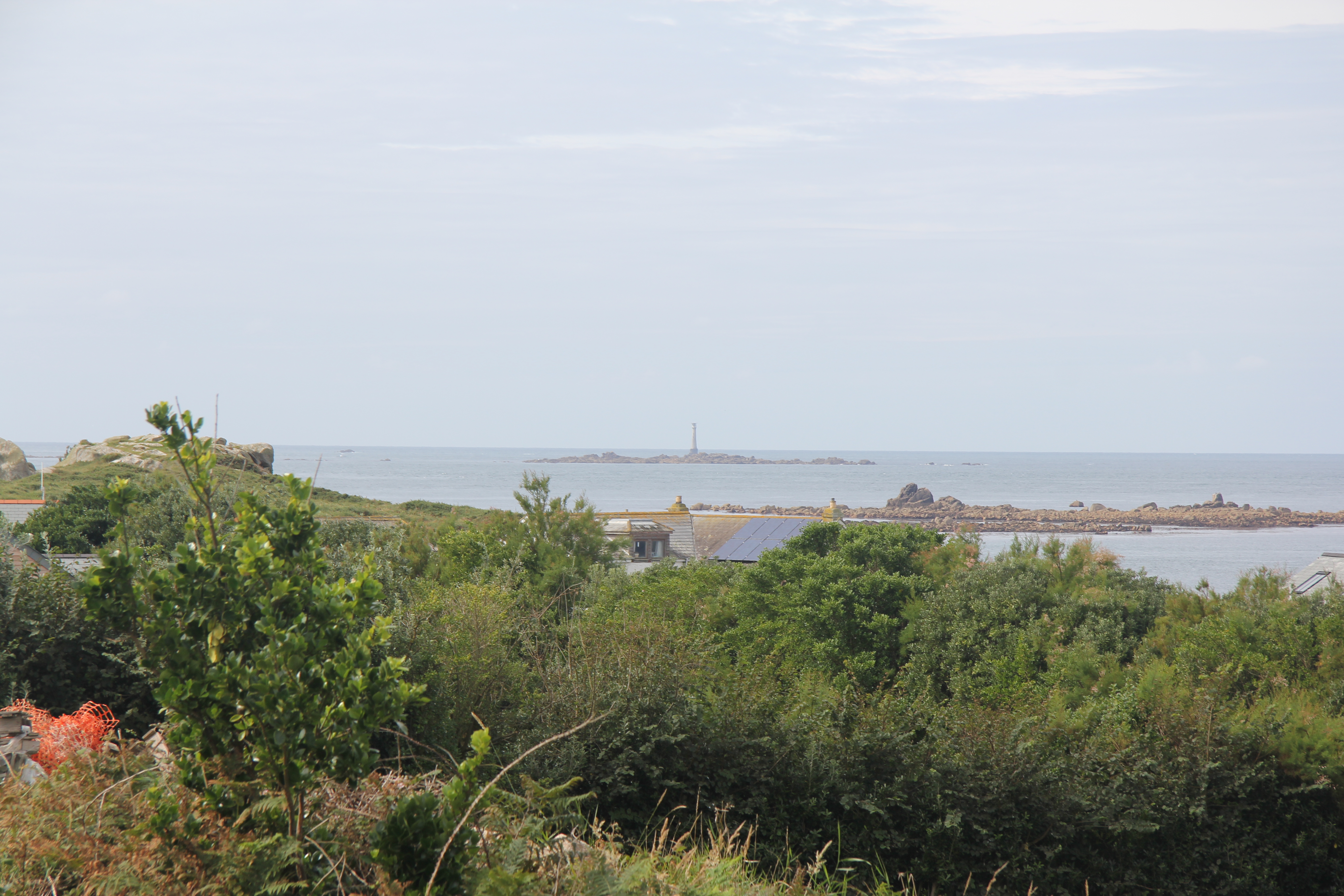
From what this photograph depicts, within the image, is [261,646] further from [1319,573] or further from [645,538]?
[645,538]

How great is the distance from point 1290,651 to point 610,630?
1129cm

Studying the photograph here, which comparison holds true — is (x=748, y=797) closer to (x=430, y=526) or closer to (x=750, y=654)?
(x=750, y=654)

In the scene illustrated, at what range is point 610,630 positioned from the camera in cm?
1167

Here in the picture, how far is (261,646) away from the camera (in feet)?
12.1

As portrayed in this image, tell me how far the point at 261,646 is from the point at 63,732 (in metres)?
4.24

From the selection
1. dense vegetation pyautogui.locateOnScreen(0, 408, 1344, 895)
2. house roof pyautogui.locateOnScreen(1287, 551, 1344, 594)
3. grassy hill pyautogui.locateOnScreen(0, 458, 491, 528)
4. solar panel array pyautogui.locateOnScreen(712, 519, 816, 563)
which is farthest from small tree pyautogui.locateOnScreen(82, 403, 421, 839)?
grassy hill pyautogui.locateOnScreen(0, 458, 491, 528)

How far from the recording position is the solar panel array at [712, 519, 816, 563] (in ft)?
112

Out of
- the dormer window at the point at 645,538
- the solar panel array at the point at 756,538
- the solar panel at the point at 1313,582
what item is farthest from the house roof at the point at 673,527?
the solar panel at the point at 1313,582

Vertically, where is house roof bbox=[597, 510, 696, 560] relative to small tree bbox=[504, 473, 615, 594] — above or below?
below

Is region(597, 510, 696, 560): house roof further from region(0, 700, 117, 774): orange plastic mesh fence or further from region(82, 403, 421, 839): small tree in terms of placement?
region(82, 403, 421, 839): small tree

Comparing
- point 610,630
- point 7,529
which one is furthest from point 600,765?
point 7,529

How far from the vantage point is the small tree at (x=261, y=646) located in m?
3.33

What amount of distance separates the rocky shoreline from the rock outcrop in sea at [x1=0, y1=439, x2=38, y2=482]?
6022 centimetres

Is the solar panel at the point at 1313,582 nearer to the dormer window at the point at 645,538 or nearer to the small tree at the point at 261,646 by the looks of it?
the dormer window at the point at 645,538
